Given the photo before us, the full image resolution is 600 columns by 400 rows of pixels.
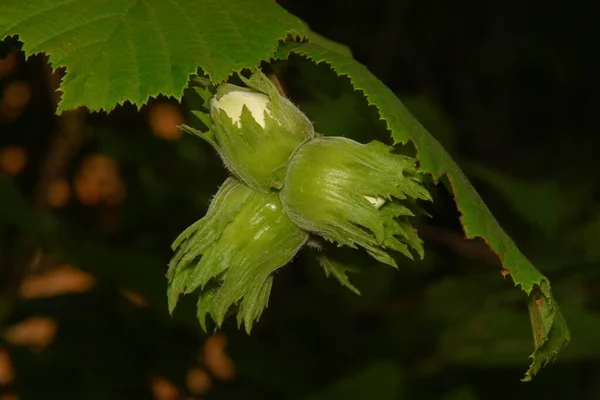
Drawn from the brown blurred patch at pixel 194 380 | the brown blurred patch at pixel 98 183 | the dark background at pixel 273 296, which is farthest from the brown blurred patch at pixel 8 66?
the brown blurred patch at pixel 194 380

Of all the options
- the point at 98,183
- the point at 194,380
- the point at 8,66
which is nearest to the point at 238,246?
the point at 194,380

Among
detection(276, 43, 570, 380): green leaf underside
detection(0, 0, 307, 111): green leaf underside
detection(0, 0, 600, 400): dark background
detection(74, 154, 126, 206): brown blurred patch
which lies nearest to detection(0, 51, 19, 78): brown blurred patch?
detection(0, 0, 600, 400): dark background

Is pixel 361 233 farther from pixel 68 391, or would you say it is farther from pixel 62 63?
pixel 68 391

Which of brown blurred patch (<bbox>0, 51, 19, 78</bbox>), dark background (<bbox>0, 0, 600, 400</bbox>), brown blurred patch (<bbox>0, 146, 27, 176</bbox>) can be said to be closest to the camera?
dark background (<bbox>0, 0, 600, 400</bbox>)

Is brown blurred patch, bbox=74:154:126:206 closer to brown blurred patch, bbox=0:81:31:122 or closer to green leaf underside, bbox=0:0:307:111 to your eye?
brown blurred patch, bbox=0:81:31:122

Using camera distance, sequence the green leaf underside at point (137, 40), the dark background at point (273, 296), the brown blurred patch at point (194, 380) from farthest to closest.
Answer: the brown blurred patch at point (194, 380) → the dark background at point (273, 296) → the green leaf underside at point (137, 40)

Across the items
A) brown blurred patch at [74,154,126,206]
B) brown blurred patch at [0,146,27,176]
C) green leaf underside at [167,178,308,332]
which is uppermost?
green leaf underside at [167,178,308,332]

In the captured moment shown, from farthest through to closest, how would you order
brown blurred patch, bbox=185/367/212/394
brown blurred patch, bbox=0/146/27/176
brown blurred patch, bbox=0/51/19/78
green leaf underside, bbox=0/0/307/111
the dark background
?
brown blurred patch, bbox=0/146/27/176 → brown blurred patch, bbox=0/51/19/78 → brown blurred patch, bbox=185/367/212/394 → the dark background → green leaf underside, bbox=0/0/307/111

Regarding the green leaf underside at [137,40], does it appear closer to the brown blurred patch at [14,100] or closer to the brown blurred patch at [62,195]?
the brown blurred patch at [62,195]
